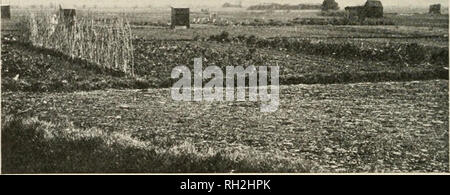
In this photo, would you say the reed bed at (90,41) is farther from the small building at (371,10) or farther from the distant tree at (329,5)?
the distant tree at (329,5)

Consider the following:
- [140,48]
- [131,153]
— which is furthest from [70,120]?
[140,48]

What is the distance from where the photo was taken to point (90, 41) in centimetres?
1448

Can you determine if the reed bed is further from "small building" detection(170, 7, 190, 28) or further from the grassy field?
"small building" detection(170, 7, 190, 28)

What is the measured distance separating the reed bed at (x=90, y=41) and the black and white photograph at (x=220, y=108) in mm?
67

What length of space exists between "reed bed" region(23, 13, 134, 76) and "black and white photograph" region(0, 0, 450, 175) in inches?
2.6

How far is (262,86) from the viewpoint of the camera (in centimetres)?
1220

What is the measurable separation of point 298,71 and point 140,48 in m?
6.62

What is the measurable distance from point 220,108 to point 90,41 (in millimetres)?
6146

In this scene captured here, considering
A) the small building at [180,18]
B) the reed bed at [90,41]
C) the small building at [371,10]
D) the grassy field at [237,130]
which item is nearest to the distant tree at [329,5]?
the small building at [371,10]

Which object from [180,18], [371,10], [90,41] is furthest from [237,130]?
[371,10]

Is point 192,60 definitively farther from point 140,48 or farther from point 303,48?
point 303,48

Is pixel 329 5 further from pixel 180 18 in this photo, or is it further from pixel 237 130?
pixel 237 130

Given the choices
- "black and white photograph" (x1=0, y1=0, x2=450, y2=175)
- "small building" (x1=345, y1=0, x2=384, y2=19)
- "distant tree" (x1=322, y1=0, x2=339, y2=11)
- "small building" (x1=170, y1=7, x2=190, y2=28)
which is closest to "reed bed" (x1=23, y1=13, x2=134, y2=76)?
"black and white photograph" (x1=0, y1=0, x2=450, y2=175)

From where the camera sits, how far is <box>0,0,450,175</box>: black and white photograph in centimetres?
622
